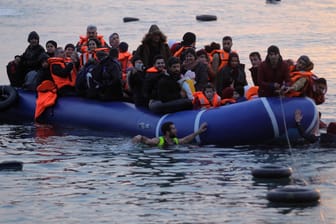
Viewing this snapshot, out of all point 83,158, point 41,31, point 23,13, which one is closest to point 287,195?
point 83,158

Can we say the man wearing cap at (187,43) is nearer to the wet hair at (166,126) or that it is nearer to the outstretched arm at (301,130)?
the wet hair at (166,126)

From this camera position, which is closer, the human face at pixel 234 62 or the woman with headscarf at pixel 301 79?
the woman with headscarf at pixel 301 79

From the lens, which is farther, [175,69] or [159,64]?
[159,64]

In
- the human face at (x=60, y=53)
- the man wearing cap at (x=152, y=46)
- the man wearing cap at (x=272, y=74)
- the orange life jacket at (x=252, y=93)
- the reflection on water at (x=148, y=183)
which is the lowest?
the reflection on water at (x=148, y=183)

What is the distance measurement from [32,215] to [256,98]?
4.58 metres

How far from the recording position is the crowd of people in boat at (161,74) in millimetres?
15703

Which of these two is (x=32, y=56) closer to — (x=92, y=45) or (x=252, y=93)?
(x=92, y=45)

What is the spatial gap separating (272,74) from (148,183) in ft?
9.28

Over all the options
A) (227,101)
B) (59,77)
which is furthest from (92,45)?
(227,101)

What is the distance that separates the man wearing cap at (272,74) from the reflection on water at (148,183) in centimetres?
87

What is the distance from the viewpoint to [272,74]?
15625mm

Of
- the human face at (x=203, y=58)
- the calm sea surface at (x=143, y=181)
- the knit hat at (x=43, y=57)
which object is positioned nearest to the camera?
the calm sea surface at (x=143, y=181)

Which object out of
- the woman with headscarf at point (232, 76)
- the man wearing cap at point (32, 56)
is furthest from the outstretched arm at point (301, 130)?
the man wearing cap at point (32, 56)

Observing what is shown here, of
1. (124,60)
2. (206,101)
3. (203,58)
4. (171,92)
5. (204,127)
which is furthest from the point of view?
(124,60)
